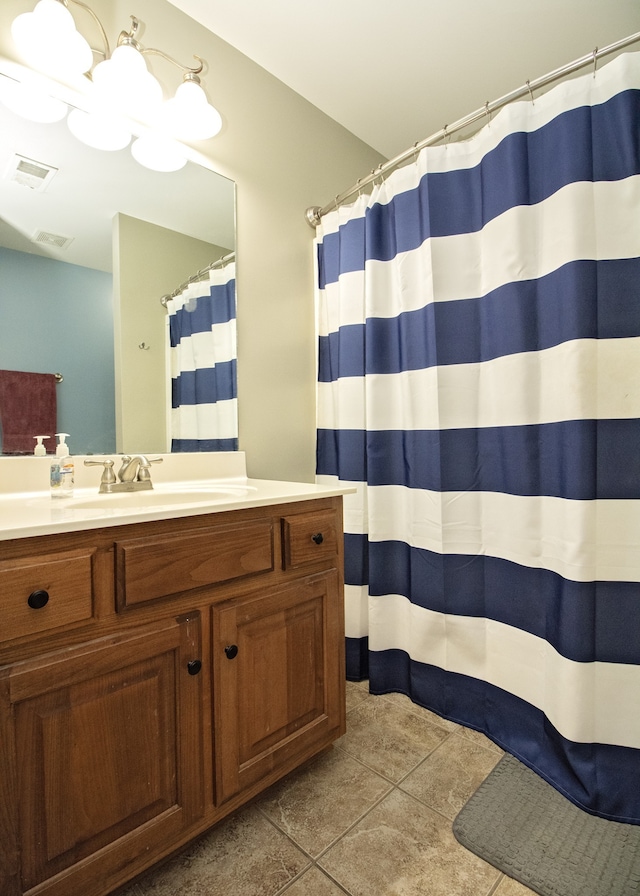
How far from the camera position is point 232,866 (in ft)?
3.28

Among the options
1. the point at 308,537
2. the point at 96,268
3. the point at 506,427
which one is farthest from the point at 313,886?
the point at 96,268

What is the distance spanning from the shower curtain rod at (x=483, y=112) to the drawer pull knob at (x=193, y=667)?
1.69 m

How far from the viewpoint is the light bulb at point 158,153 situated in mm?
1412

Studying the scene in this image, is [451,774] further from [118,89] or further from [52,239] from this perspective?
[118,89]

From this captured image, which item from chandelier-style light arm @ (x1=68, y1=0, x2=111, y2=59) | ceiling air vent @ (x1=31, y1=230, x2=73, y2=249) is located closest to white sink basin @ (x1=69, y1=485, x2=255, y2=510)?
ceiling air vent @ (x1=31, y1=230, x2=73, y2=249)

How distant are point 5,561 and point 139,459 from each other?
61cm

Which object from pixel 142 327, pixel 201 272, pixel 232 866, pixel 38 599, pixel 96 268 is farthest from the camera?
pixel 201 272

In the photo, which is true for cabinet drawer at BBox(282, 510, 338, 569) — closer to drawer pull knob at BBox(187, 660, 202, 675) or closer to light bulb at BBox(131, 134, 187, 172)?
drawer pull knob at BBox(187, 660, 202, 675)

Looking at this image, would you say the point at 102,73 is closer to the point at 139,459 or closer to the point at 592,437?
the point at 139,459

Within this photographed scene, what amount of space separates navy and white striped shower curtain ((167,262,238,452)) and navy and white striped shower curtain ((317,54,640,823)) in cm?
43

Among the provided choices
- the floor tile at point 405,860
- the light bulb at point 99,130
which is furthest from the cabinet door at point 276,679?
the light bulb at point 99,130

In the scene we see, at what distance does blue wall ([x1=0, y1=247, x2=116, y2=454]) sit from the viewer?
1201 mm

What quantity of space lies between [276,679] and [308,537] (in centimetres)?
36

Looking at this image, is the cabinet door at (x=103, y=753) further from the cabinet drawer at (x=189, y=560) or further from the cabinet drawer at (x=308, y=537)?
the cabinet drawer at (x=308, y=537)
